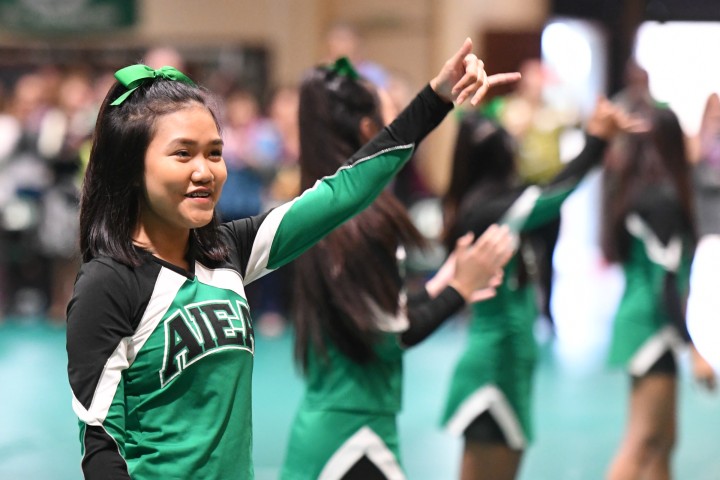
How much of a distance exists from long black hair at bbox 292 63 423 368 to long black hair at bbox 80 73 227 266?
0.95 m

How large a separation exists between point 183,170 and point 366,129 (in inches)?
43.7

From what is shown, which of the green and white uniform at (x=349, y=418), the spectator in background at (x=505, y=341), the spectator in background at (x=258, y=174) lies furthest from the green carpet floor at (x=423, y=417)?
the green and white uniform at (x=349, y=418)

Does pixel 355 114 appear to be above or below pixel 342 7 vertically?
above

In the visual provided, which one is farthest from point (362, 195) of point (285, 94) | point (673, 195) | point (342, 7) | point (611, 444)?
point (342, 7)

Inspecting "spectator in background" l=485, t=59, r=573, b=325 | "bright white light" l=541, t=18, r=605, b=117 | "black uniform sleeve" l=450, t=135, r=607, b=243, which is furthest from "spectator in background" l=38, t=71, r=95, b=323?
"bright white light" l=541, t=18, r=605, b=117

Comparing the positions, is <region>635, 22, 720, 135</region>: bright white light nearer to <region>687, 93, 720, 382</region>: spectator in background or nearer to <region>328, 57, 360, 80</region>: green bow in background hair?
<region>687, 93, 720, 382</region>: spectator in background

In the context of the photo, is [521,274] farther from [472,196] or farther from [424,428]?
[424,428]

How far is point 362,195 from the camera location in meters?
2.51

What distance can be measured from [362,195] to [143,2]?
11795mm

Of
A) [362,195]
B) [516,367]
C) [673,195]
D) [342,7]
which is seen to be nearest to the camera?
[362,195]

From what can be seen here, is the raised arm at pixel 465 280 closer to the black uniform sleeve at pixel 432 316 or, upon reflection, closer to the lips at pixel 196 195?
the black uniform sleeve at pixel 432 316

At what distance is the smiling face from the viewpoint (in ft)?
7.18

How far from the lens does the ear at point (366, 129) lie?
10.5 feet

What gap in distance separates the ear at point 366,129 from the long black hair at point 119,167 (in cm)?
100
